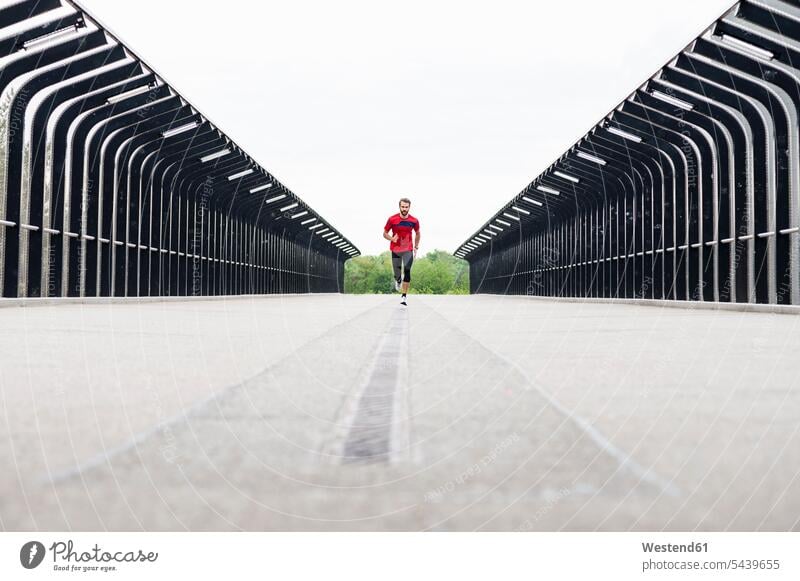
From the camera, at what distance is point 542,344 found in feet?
17.4

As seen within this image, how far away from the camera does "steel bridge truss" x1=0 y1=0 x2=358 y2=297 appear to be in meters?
10.6

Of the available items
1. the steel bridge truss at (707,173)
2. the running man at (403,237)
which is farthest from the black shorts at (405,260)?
the steel bridge truss at (707,173)

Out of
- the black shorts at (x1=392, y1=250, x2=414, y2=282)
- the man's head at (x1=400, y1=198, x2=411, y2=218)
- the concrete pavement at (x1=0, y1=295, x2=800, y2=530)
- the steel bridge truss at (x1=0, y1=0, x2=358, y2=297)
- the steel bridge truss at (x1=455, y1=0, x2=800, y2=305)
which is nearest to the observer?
the concrete pavement at (x1=0, y1=295, x2=800, y2=530)

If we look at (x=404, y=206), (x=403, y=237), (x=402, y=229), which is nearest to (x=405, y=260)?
(x=403, y=237)

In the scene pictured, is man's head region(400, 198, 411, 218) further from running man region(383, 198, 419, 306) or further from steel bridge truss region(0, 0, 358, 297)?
steel bridge truss region(0, 0, 358, 297)

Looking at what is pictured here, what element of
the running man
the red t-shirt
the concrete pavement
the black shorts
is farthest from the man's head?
the concrete pavement

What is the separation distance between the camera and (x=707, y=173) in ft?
46.2

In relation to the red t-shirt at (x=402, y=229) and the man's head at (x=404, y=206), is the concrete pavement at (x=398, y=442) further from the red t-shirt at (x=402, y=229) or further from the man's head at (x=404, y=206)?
the red t-shirt at (x=402, y=229)

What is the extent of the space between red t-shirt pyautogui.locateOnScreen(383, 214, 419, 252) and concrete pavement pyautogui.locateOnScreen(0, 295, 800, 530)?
9.57 metres

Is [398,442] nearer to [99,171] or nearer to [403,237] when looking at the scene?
[403,237]

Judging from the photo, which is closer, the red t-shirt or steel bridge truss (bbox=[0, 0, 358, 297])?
steel bridge truss (bbox=[0, 0, 358, 297])

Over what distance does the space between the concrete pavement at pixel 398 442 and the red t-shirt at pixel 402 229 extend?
957cm
